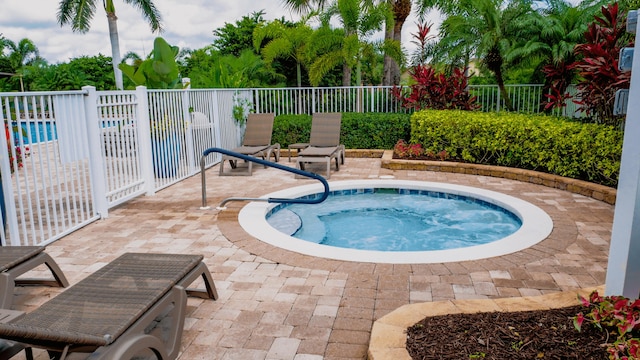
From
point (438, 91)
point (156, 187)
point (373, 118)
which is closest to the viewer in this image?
point (156, 187)

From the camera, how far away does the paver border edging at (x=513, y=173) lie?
7.54 m

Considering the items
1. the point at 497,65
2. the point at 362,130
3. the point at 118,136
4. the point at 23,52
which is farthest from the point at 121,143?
the point at 23,52

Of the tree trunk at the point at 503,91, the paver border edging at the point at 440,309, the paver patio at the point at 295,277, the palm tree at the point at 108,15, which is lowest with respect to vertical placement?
the paver patio at the point at 295,277

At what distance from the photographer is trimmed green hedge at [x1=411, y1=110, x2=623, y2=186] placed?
7730 millimetres

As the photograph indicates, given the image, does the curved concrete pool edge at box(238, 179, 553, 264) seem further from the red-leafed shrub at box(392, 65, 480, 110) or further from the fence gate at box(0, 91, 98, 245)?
the red-leafed shrub at box(392, 65, 480, 110)

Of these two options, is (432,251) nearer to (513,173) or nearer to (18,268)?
(18,268)

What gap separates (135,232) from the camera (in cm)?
612

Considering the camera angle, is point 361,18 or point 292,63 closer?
point 361,18

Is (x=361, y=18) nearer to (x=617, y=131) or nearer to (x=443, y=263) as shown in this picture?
(x=617, y=131)

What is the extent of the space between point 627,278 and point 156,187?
759cm

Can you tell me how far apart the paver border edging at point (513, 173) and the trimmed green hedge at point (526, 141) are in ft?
0.84

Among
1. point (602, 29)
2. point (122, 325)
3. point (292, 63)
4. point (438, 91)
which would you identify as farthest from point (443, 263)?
point (292, 63)

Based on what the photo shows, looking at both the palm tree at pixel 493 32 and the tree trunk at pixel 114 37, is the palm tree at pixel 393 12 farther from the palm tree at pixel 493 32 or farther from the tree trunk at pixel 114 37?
the tree trunk at pixel 114 37

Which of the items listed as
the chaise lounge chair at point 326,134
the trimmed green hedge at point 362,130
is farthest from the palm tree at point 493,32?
the chaise lounge chair at point 326,134
